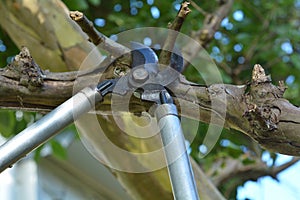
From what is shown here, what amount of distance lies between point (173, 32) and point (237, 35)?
4.24 ft

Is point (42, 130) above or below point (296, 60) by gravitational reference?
below

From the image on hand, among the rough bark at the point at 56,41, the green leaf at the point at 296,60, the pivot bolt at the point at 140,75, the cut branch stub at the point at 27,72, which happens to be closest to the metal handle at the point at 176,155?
the pivot bolt at the point at 140,75

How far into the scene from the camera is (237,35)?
6.10ft

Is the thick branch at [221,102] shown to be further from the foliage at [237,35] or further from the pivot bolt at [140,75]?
the foliage at [237,35]

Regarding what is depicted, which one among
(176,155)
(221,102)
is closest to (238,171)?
(221,102)

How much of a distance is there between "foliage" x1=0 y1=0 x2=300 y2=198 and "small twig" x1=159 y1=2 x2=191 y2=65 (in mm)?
917

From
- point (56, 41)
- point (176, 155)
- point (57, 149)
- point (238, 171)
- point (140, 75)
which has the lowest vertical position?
point (176, 155)

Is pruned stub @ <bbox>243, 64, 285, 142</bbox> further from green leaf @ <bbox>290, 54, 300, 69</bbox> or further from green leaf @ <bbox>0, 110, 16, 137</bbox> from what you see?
green leaf @ <bbox>290, 54, 300, 69</bbox>

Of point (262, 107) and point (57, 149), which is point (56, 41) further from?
point (262, 107)

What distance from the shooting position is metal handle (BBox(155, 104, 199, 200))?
1.59 feet

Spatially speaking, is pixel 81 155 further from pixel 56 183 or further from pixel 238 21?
pixel 238 21

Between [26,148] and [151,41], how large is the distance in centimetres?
67

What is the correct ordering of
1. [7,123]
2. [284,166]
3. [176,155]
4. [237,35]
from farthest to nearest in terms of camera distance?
[237,35] < [284,166] < [7,123] < [176,155]

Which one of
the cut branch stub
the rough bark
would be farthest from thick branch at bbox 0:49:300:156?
the rough bark
